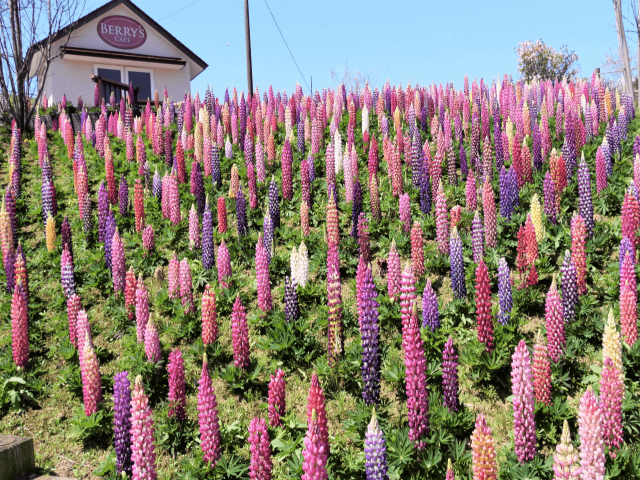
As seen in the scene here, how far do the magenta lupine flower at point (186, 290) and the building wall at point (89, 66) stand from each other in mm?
21697

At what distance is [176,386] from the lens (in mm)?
5629

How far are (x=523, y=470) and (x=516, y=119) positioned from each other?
1007cm

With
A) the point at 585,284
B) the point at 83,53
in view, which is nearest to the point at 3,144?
the point at 83,53

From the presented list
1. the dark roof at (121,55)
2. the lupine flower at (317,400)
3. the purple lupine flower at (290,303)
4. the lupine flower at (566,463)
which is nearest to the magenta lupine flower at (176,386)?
the purple lupine flower at (290,303)

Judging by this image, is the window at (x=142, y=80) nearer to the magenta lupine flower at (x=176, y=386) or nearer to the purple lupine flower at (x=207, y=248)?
the purple lupine flower at (x=207, y=248)

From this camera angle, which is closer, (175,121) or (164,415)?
(164,415)

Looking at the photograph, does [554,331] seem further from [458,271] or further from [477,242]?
[477,242]

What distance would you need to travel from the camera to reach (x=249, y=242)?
895 cm

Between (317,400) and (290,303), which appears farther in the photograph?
(290,303)

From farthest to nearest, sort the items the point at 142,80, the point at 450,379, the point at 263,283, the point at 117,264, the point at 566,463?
the point at 142,80
the point at 117,264
the point at 263,283
the point at 450,379
the point at 566,463

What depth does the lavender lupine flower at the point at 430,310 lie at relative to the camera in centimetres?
614

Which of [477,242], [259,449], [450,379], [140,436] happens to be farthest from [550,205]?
[140,436]

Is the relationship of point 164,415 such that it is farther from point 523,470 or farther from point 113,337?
point 523,470

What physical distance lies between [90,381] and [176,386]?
1.07 m
